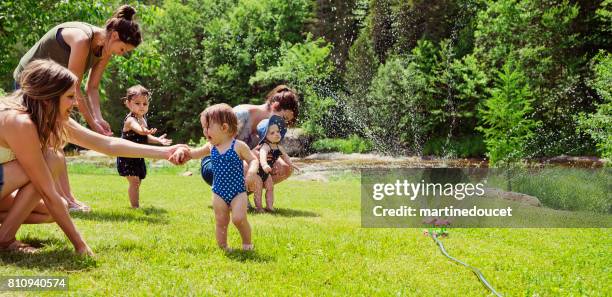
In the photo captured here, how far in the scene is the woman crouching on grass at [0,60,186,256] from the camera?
12.5ft

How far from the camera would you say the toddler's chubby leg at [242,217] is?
461 centimetres

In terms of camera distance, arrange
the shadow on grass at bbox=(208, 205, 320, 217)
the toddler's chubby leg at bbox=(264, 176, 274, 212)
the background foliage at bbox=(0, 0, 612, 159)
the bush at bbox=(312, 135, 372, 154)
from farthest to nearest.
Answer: the bush at bbox=(312, 135, 372, 154), the background foliage at bbox=(0, 0, 612, 159), the toddler's chubby leg at bbox=(264, 176, 274, 212), the shadow on grass at bbox=(208, 205, 320, 217)

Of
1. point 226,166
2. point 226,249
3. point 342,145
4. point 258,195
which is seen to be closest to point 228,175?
point 226,166

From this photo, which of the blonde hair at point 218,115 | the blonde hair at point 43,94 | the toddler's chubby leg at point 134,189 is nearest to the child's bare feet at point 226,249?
the blonde hair at point 218,115

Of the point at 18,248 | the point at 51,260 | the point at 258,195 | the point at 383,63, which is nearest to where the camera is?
the point at 51,260

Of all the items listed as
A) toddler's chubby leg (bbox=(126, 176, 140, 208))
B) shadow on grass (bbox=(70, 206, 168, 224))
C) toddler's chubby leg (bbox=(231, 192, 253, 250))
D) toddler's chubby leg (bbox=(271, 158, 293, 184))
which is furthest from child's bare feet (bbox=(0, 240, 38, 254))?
toddler's chubby leg (bbox=(271, 158, 293, 184))

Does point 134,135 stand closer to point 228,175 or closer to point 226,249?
point 228,175

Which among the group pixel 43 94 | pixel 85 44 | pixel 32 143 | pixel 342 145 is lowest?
pixel 342 145

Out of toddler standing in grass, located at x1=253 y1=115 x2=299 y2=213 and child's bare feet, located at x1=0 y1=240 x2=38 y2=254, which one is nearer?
child's bare feet, located at x1=0 y1=240 x2=38 y2=254

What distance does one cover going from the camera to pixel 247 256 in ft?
14.9

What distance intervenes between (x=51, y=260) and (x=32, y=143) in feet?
2.94

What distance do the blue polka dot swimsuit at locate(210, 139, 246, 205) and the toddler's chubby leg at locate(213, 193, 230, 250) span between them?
0.05 meters

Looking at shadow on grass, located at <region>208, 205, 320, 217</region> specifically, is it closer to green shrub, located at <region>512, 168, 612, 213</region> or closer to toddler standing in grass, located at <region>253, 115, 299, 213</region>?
toddler standing in grass, located at <region>253, 115, 299, 213</region>

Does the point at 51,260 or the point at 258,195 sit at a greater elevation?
the point at 51,260
